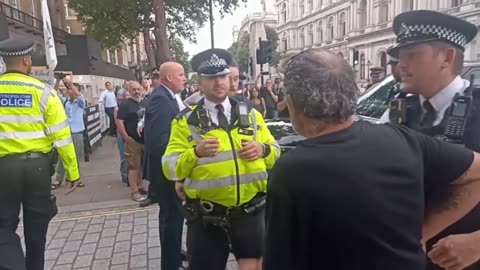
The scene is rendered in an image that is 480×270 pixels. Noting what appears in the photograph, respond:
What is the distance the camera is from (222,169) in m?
2.41

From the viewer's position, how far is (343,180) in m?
1.17

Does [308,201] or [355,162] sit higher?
[355,162]

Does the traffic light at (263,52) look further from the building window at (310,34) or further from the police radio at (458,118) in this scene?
the building window at (310,34)

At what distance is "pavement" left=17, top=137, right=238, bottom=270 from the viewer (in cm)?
402

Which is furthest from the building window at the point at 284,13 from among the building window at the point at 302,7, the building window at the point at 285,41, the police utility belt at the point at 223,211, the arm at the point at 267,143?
the police utility belt at the point at 223,211

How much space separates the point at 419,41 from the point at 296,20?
99138 mm

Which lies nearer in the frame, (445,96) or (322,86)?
(322,86)

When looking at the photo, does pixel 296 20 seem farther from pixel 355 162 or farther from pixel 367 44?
pixel 355 162

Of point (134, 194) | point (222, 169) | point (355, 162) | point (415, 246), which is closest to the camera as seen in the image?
point (355, 162)

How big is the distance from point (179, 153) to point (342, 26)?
77491 millimetres

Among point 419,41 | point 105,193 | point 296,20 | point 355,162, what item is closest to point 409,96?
point 419,41

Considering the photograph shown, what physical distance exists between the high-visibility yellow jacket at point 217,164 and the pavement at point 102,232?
1.60m

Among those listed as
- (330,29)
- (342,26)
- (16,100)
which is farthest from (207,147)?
(330,29)

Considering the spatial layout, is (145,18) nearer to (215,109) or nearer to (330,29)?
(215,109)
